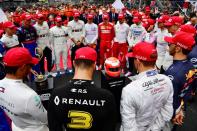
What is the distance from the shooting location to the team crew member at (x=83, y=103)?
2.29 meters

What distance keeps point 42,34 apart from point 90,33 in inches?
72.0

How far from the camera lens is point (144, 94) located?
8.93 feet

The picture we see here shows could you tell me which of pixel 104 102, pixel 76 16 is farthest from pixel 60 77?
pixel 104 102

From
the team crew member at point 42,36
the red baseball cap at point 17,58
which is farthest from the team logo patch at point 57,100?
the team crew member at point 42,36

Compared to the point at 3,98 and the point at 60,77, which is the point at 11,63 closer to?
the point at 3,98

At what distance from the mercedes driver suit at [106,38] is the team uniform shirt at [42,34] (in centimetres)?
208

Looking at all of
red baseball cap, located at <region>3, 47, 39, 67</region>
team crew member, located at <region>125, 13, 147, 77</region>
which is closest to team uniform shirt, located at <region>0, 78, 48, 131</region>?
red baseball cap, located at <region>3, 47, 39, 67</region>

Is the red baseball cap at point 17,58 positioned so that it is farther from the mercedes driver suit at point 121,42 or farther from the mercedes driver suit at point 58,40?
the mercedes driver suit at point 121,42

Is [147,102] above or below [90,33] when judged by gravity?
above

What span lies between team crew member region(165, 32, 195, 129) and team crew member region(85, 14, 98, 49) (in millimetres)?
5918

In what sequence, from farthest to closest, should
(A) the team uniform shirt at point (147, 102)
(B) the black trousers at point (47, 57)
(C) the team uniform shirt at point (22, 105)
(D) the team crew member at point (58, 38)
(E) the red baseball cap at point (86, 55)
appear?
(D) the team crew member at point (58, 38)
(B) the black trousers at point (47, 57)
(A) the team uniform shirt at point (147, 102)
(C) the team uniform shirt at point (22, 105)
(E) the red baseball cap at point (86, 55)

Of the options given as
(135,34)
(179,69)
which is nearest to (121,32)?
(135,34)

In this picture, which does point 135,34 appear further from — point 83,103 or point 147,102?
point 83,103

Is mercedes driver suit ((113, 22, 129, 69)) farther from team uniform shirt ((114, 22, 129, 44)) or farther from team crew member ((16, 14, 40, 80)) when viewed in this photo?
team crew member ((16, 14, 40, 80))
